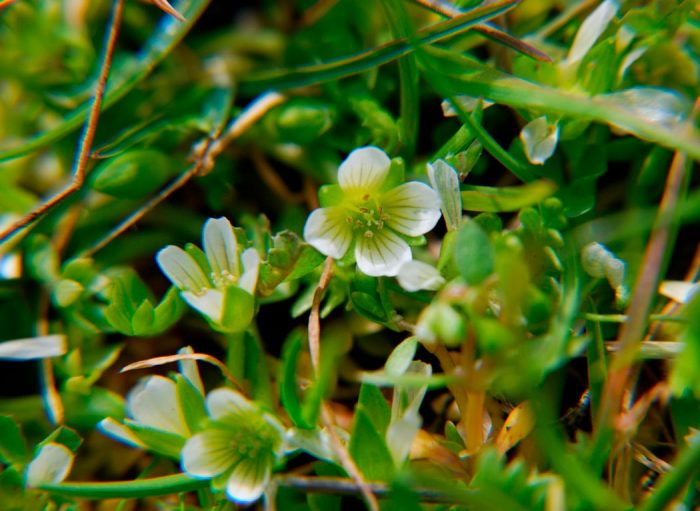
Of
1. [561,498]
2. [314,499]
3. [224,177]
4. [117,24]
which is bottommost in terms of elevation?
[314,499]

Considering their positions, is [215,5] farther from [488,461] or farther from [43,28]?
[488,461]

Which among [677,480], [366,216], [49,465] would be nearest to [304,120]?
[366,216]

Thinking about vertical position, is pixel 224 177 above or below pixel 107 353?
above

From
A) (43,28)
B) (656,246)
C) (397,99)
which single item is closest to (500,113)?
(397,99)

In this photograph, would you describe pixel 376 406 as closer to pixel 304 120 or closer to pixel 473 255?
pixel 473 255

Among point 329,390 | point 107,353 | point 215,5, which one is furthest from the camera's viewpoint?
point 215,5

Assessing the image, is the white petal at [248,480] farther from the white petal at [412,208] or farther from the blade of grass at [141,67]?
the blade of grass at [141,67]

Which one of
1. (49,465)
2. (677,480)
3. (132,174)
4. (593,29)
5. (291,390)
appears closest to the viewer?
(677,480)
